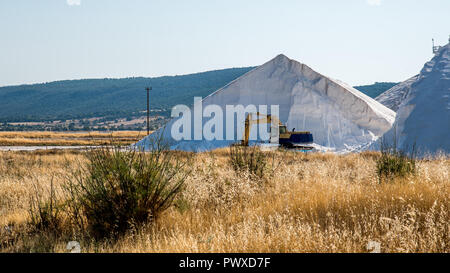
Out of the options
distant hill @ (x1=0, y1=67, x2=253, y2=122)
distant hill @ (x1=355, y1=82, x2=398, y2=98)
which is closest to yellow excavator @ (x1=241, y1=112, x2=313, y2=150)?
distant hill @ (x1=0, y1=67, x2=253, y2=122)

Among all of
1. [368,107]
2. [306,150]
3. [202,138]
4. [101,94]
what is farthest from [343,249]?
[101,94]

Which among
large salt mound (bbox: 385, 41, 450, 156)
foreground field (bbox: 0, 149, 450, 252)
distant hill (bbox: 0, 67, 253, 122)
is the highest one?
A: distant hill (bbox: 0, 67, 253, 122)

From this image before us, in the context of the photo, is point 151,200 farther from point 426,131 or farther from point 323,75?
point 323,75

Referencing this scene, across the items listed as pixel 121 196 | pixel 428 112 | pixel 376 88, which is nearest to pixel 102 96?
pixel 376 88

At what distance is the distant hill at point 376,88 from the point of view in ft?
461

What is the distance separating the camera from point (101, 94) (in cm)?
15738

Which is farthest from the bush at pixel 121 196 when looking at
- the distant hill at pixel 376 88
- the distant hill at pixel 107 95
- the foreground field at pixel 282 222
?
the distant hill at pixel 376 88

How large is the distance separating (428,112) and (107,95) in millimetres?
145107

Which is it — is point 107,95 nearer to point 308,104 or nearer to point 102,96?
point 102,96

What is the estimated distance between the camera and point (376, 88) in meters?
146

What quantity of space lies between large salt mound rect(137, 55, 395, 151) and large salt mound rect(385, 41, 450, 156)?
463cm

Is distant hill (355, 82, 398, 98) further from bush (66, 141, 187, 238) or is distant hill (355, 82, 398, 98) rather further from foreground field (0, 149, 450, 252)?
bush (66, 141, 187, 238)

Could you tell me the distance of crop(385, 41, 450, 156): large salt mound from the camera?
20125 mm
